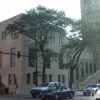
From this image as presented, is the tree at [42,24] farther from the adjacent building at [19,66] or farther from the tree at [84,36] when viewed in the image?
the adjacent building at [19,66]

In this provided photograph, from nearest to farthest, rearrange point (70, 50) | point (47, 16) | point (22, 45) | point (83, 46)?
point (47, 16) < point (83, 46) < point (70, 50) < point (22, 45)

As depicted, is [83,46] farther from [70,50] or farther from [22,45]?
[22,45]

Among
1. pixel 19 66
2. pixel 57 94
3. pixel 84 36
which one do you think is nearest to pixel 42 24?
pixel 84 36

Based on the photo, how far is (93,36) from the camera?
109ft

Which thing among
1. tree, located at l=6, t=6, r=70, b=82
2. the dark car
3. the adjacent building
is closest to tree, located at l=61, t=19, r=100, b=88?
tree, located at l=6, t=6, r=70, b=82

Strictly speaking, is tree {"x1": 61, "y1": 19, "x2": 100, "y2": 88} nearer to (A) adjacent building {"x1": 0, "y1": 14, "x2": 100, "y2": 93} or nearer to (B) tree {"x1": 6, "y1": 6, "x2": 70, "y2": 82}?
(B) tree {"x1": 6, "y1": 6, "x2": 70, "y2": 82}

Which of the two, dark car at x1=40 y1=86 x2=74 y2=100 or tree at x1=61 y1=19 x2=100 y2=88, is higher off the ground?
tree at x1=61 y1=19 x2=100 y2=88

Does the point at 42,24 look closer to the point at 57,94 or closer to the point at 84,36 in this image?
the point at 84,36

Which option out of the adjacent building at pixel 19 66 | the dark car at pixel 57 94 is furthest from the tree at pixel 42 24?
the dark car at pixel 57 94

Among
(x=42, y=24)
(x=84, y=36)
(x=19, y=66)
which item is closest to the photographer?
(x=42, y=24)

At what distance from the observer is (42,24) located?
32.3 m

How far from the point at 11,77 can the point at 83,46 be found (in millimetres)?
14985

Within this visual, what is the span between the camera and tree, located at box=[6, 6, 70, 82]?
3253cm

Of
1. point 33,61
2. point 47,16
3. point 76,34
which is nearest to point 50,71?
point 33,61
